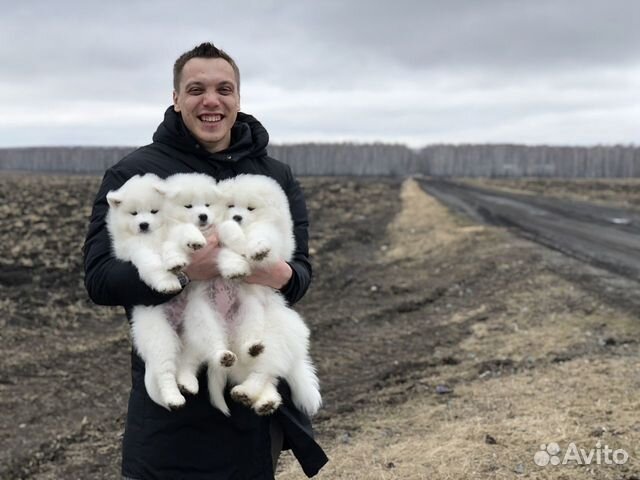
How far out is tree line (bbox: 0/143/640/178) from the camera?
14075cm

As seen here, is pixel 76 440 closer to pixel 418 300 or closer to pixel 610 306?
pixel 418 300

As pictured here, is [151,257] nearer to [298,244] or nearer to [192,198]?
[192,198]

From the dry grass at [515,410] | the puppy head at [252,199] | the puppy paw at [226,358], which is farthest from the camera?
the dry grass at [515,410]

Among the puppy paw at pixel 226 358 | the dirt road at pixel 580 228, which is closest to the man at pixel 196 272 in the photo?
the puppy paw at pixel 226 358

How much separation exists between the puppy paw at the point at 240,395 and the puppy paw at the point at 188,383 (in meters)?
0.16

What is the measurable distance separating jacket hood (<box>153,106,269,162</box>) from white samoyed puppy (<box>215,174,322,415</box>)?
0.13 metres

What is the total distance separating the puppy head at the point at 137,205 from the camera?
9.20 feet

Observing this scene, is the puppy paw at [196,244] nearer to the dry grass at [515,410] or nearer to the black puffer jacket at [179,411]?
the black puffer jacket at [179,411]

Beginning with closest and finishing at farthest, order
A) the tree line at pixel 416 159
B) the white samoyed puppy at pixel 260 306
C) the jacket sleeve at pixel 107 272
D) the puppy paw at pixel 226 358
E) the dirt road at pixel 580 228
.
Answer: the jacket sleeve at pixel 107 272
the puppy paw at pixel 226 358
the white samoyed puppy at pixel 260 306
the dirt road at pixel 580 228
the tree line at pixel 416 159

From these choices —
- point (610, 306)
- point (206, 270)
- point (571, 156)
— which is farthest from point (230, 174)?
point (571, 156)

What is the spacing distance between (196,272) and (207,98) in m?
0.79

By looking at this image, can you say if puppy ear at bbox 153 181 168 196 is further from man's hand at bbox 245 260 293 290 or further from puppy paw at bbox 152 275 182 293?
man's hand at bbox 245 260 293 290

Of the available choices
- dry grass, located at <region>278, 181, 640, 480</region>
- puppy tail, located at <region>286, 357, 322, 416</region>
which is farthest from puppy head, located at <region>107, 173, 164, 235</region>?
dry grass, located at <region>278, 181, 640, 480</region>

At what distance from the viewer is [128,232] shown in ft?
9.72
